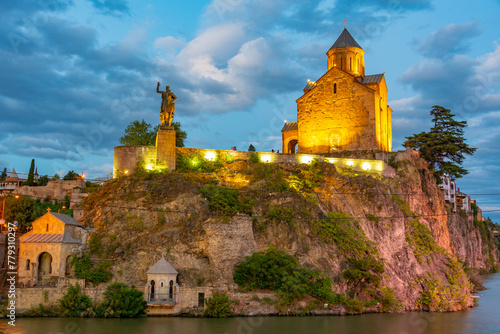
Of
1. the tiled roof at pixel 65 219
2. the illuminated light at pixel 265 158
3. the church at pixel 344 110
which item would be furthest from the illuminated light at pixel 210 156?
the church at pixel 344 110

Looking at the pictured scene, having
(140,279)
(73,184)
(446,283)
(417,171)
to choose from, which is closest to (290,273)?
(140,279)

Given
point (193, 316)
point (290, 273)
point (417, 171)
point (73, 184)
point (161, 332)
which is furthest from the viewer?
point (73, 184)

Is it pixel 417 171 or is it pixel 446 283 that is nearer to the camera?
pixel 446 283

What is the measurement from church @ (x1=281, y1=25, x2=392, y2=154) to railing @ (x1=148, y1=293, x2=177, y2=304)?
23.4m

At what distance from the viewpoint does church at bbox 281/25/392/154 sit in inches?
1812

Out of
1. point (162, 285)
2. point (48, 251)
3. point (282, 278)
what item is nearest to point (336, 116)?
point (282, 278)

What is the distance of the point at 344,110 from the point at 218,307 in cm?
2552

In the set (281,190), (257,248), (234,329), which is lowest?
(234,329)

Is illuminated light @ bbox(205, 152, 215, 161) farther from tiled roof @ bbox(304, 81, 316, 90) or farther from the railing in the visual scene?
tiled roof @ bbox(304, 81, 316, 90)

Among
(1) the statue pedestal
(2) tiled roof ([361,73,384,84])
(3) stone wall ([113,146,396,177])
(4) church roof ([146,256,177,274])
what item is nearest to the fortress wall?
(3) stone wall ([113,146,396,177])

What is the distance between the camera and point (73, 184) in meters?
48.2

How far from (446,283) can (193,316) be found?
18.8m

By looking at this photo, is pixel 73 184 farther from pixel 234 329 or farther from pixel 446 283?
pixel 446 283

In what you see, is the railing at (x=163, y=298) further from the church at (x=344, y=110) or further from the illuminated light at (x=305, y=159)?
the church at (x=344, y=110)
